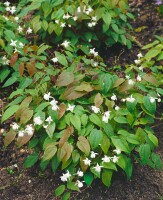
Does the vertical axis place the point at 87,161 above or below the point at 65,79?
below

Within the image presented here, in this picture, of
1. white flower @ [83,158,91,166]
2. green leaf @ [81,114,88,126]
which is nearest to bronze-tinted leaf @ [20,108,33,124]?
green leaf @ [81,114,88,126]

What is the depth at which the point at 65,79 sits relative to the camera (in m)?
2.62

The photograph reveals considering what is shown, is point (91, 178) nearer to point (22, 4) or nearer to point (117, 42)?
point (117, 42)

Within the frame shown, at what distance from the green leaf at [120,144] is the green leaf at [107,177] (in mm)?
A: 195

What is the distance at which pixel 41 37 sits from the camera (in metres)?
3.57

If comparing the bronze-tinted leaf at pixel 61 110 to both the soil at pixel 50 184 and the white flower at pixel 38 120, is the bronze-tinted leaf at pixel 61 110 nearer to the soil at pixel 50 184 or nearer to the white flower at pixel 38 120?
the white flower at pixel 38 120

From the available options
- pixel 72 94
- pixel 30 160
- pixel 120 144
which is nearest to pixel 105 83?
pixel 72 94

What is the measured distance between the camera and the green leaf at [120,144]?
244 cm

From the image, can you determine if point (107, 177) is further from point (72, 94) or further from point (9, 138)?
point (9, 138)

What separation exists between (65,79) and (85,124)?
0.36 meters

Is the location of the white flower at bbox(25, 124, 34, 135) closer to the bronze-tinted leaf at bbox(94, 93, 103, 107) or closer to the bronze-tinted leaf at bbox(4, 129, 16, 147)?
the bronze-tinted leaf at bbox(4, 129, 16, 147)

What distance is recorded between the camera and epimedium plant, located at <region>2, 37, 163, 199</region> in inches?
97.1

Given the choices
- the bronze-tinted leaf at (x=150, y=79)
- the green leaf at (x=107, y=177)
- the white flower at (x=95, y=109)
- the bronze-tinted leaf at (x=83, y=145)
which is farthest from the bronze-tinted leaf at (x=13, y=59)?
the green leaf at (x=107, y=177)

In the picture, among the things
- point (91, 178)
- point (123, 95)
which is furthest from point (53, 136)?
point (123, 95)
